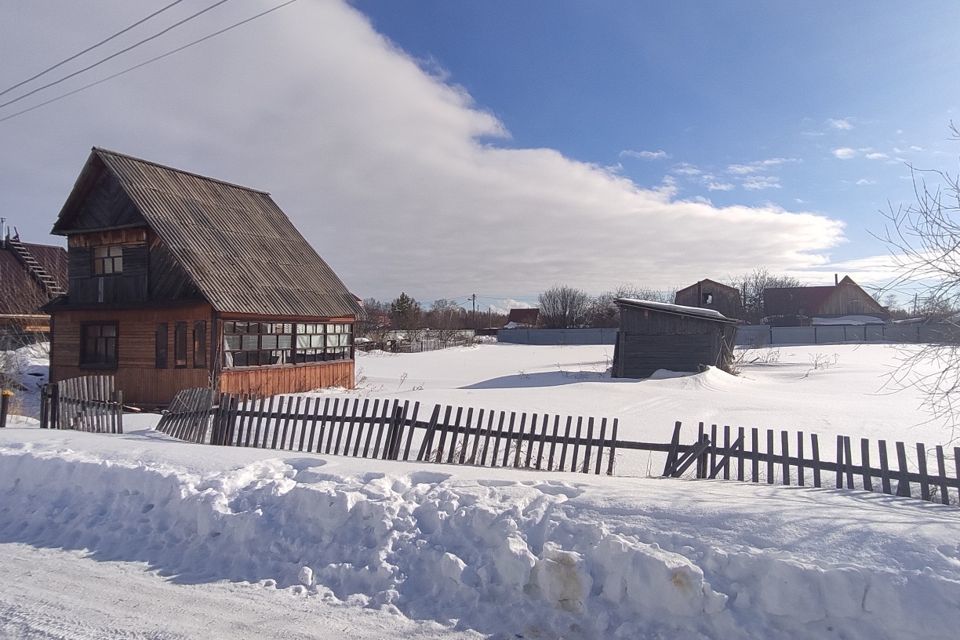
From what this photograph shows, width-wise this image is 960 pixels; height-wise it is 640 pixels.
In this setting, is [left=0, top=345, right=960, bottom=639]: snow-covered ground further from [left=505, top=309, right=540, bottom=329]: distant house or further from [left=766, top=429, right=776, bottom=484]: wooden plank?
[left=505, top=309, right=540, bottom=329]: distant house

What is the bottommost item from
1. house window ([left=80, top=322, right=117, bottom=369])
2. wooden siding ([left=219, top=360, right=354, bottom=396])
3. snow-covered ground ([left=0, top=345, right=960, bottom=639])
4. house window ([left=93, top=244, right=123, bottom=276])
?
snow-covered ground ([left=0, top=345, right=960, bottom=639])

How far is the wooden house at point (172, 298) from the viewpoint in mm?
17812

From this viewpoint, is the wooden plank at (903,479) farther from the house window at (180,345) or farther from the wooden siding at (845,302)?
the wooden siding at (845,302)

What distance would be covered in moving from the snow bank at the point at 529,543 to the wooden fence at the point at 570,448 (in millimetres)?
846

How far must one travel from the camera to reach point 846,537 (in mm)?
4691

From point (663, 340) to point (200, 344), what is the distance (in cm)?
1849

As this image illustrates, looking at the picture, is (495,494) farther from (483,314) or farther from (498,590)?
(483,314)

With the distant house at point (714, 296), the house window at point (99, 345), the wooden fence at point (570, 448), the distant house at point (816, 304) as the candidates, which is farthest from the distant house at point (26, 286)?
the distant house at point (816, 304)

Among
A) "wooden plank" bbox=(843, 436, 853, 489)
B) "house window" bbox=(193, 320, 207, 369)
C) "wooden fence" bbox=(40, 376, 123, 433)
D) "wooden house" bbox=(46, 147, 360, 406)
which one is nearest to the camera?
"wooden plank" bbox=(843, 436, 853, 489)

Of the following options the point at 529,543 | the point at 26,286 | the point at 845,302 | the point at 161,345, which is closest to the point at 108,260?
the point at 161,345

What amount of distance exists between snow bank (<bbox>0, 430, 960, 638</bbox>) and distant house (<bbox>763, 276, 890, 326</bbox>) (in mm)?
71918

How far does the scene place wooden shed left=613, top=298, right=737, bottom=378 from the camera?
25.8 metres

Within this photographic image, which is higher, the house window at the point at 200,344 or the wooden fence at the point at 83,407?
the house window at the point at 200,344

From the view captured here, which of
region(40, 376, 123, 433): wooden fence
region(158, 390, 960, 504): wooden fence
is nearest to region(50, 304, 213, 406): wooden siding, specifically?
region(40, 376, 123, 433): wooden fence
